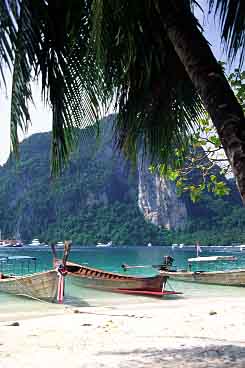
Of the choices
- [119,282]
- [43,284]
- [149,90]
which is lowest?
[119,282]

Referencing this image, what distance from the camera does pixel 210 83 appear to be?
2791 mm

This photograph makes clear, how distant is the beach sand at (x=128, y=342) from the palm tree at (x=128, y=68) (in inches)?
91.1

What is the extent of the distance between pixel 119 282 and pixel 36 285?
10.6 feet

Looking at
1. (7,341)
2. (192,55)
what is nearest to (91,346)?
(7,341)

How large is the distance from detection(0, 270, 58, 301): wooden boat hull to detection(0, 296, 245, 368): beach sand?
182 inches

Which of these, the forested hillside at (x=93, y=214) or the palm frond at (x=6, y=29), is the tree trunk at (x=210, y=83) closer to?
the palm frond at (x=6, y=29)

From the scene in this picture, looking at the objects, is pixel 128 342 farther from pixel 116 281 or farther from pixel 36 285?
pixel 116 281

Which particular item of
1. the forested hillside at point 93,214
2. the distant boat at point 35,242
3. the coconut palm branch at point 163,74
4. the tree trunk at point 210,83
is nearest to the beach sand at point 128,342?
the coconut palm branch at point 163,74

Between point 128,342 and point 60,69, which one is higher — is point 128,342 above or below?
below

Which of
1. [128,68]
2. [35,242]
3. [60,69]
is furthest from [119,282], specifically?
[35,242]

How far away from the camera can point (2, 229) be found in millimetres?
134500

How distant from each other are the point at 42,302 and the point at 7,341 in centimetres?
878

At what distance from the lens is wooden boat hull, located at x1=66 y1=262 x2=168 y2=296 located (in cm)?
1769

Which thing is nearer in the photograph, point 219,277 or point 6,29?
point 6,29
